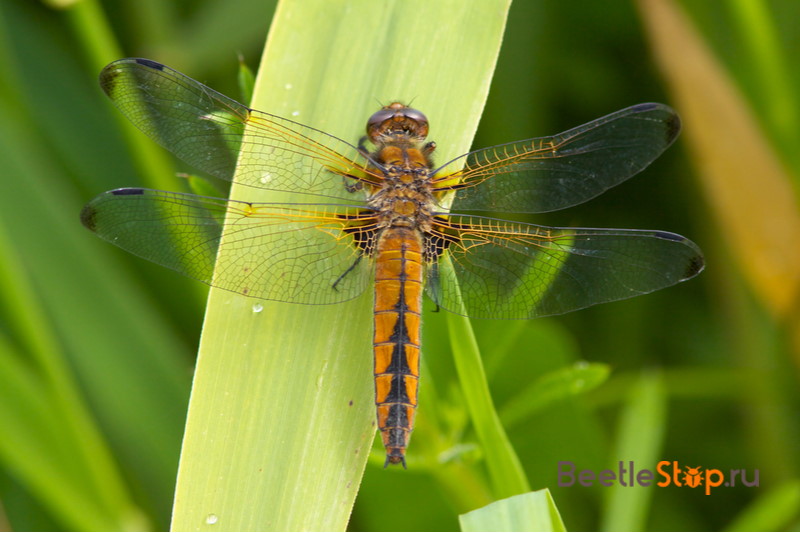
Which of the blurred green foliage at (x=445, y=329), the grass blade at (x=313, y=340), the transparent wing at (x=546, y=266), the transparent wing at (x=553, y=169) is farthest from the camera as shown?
the blurred green foliage at (x=445, y=329)

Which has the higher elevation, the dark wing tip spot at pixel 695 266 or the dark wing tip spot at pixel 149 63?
the dark wing tip spot at pixel 149 63

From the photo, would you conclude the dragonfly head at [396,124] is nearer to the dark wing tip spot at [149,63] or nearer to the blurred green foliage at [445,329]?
the blurred green foliage at [445,329]

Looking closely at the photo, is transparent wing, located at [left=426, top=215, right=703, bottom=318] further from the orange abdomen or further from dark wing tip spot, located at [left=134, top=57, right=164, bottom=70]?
dark wing tip spot, located at [left=134, top=57, right=164, bottom=70]

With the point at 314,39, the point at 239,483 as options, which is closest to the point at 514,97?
the point at 314,39

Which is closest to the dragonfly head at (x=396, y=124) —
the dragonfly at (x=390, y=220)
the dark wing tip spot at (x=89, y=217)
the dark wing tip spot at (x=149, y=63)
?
the dragonfly at (x=390, y=220)

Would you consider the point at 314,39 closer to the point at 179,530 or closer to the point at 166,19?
the point at 179,530

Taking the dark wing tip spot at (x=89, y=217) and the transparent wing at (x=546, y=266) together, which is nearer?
the dark wing tip spot at (x=89, y=217)
